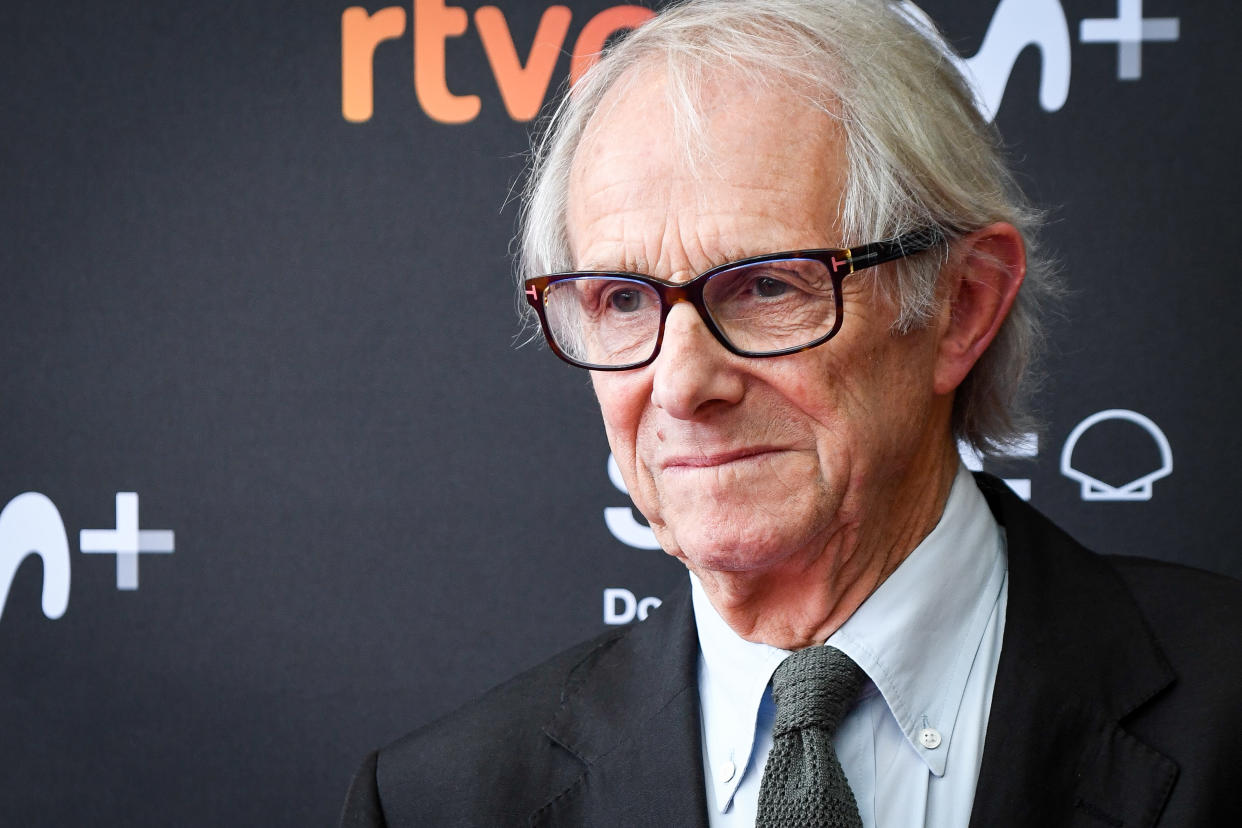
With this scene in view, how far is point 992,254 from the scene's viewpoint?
3.96 feet

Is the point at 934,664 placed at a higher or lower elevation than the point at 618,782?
higher

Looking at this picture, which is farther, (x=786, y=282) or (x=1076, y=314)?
(x=1076, y=314)

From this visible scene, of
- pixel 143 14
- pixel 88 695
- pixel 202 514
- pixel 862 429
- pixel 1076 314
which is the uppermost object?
pixel 143 14

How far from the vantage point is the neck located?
1146 millimetres

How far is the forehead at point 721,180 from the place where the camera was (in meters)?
1.06

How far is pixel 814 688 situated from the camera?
109 cm

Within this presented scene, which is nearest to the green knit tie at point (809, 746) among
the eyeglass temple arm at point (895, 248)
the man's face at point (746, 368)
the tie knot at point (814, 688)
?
the tie knot at point (814, 688)

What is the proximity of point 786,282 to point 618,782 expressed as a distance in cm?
52

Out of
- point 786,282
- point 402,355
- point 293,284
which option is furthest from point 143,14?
point 786,282

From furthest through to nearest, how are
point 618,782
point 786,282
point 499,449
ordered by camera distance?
point 499,449, point 618,782, point 786,282

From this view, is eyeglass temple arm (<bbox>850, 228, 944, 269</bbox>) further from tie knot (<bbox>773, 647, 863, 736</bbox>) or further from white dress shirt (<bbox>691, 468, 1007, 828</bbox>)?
tie knot (<bbox>773, 647, 863, 736</bbox>)

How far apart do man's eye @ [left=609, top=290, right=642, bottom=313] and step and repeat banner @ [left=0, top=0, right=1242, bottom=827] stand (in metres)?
0.73

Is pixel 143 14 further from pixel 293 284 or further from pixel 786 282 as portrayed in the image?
pixel 786 282

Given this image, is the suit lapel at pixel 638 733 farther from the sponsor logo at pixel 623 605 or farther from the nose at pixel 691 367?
the sponsor logo at pixel 623 605
